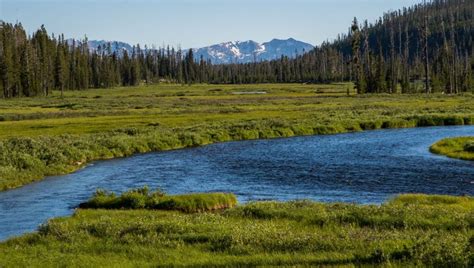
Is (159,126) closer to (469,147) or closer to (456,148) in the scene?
(456,148)

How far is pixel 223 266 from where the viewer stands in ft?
52.6

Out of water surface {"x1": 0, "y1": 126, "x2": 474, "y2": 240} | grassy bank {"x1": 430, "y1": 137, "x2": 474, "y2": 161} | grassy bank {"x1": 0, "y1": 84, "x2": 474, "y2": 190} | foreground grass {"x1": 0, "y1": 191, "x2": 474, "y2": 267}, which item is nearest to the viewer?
foreground grass {"x1": 0, "y1": 191, "x2": 474, "y2": 267}

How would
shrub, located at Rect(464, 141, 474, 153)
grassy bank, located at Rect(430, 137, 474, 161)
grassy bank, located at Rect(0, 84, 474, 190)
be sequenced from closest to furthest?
grassy bank, located at Rect(0, 84, 474, 190) → grassy bank, located at Rect(430, 137, 474, 161) → shrub, located at Rect(464, 141, 474, 153)

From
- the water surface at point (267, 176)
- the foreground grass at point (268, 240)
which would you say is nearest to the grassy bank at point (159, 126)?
the water surface at point (267, 176)

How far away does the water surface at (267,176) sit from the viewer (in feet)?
110

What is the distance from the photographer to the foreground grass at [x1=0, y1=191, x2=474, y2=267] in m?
15.9

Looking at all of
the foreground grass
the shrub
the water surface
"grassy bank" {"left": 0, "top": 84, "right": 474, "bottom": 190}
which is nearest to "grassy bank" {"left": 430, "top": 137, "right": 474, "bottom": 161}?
the shrub

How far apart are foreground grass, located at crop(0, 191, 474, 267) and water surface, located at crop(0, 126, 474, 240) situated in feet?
20.4

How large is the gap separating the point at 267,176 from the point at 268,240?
77.2ft

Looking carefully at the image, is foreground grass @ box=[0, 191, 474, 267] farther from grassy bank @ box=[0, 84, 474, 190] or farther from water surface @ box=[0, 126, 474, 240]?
grassy bank @ box=[0, 84, 474, 190]

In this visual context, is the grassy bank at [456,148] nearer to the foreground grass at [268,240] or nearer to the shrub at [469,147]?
the shrub at [469,147]

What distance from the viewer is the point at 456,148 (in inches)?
2050

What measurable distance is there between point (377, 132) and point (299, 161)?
27.3 m

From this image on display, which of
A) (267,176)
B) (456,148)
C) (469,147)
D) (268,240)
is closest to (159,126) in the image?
(267,176)
